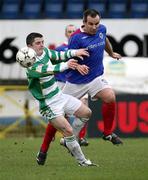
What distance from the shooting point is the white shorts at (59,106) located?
10570mm

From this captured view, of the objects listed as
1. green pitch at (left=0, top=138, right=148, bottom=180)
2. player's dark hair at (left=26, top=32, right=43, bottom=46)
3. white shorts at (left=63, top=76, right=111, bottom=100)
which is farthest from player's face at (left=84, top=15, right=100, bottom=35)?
green pitch at (left=0, top=138, right=148, bottom=180)

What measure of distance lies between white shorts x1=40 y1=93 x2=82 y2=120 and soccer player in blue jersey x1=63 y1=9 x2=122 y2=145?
1.45 metres

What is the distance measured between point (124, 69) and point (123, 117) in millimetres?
2706

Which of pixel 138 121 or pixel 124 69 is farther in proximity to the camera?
pixel 124 69

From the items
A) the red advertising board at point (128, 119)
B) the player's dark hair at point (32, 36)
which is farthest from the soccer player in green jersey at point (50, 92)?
the red advertising board at point (128, 119)

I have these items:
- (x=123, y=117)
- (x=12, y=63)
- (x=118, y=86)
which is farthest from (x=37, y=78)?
(x=12, y=63)

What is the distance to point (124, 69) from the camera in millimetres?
20844

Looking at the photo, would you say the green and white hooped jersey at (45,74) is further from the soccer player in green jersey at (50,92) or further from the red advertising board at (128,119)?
the red advertising board at (128,119)

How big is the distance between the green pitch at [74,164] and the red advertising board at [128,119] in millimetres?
3214

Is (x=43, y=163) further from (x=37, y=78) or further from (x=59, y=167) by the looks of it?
(x=37, y=78)

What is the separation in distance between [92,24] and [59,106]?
5.39 feet

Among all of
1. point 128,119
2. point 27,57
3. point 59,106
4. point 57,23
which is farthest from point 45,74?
A: point 57,23

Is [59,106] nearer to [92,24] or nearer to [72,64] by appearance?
[72,64]

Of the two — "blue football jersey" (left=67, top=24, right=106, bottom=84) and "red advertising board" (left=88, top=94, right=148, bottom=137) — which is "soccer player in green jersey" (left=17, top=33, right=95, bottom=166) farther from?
"red advertising board" (left=88, top=94, right=148, bottom=137)
